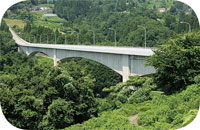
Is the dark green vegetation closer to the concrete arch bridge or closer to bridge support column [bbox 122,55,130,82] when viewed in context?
the concrete arch bridge

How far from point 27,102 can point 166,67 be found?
27.9 ft

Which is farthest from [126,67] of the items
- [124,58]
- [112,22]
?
[112,22]

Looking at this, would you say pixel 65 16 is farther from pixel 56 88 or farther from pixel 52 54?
pixel 56 88

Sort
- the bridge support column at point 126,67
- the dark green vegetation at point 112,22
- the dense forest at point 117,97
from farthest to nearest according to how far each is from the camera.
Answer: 1. the dark green vegetation at point 112,22
2. the bridge support column at point 126,67
3. the dense forest at point 117,97

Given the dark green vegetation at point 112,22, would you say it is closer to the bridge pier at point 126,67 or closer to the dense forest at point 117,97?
the bridge pier at point 126,67

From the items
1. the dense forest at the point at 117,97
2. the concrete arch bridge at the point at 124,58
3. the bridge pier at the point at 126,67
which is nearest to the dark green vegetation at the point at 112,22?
the concrete arch bridge at the point at 124,58

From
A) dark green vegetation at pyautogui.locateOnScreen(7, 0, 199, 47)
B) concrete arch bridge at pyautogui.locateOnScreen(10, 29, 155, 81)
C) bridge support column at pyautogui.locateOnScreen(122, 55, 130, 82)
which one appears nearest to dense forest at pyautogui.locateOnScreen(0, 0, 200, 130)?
concrete arch bridge at pyautogui.locateOnScreen(10, 29, 155, 81)

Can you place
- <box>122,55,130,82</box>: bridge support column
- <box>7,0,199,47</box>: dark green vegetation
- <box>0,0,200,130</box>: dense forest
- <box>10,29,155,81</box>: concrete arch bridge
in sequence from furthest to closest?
<box>7,0,199,47</box>: dark green vegetation
<box>122,55,130,82</box>: bridge support column
<box>10,29,155,81</box>: concrete arch bridge
<box>0,0,200,130</box>: dense forest

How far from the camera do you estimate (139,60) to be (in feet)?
69.5

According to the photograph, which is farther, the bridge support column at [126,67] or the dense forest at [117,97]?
the bridge support column at [126,67]

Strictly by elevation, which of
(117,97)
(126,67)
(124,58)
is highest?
(124,58)

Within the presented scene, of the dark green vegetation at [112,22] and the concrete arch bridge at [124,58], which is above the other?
the concrete arch bridge at [124,58]

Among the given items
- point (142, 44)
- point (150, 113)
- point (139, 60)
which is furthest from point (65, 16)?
point (150, 113)

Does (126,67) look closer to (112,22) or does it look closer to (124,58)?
(124,58)
